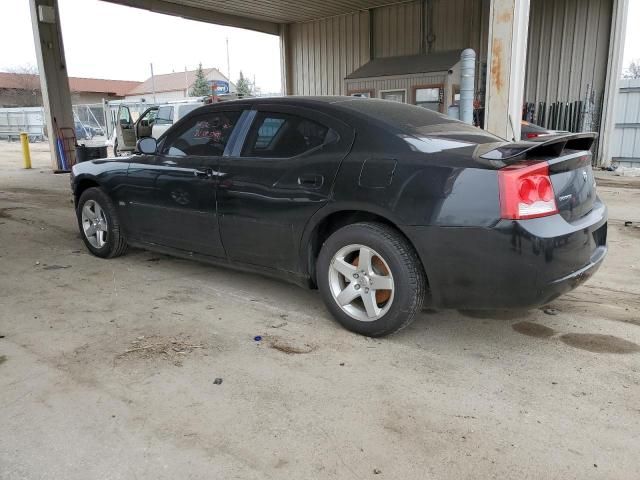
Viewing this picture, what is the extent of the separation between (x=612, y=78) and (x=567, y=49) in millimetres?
1466

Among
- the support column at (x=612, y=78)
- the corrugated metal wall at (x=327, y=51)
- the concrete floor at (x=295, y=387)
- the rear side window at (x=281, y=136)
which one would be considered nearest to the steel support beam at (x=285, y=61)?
the corrugated metal wall at (x=327, y=51)

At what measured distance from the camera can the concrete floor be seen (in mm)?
2348

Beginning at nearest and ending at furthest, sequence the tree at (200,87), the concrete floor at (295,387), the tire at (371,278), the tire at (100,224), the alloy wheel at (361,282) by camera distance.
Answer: the concrete floor at (295,387), the tire at (371,278), the alloy wheel at (361,282), the tire at (100,224), the tree at (200,87)

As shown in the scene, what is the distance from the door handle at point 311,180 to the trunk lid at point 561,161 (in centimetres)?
103

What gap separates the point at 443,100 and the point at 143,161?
11.0 m

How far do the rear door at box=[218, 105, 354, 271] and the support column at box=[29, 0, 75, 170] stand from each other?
12.8 meters

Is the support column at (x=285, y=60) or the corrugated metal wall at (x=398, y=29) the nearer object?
the corrugated metal wall at (x=398, y=29)

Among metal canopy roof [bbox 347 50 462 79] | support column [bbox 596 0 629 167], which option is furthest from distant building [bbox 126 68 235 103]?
support column [bbox 596 0 629 167]

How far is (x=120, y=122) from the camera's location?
56.5 ft

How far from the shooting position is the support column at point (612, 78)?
1323 cm

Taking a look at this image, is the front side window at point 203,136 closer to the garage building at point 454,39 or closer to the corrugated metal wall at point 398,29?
the garage building at point 454,39

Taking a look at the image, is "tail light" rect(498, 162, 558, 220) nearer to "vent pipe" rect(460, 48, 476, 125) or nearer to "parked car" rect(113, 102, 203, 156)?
"vent pipe" rect(460, 48, 476, 125)

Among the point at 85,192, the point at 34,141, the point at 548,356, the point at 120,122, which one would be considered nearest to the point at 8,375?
the point at 85,192

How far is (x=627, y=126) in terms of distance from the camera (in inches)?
567
